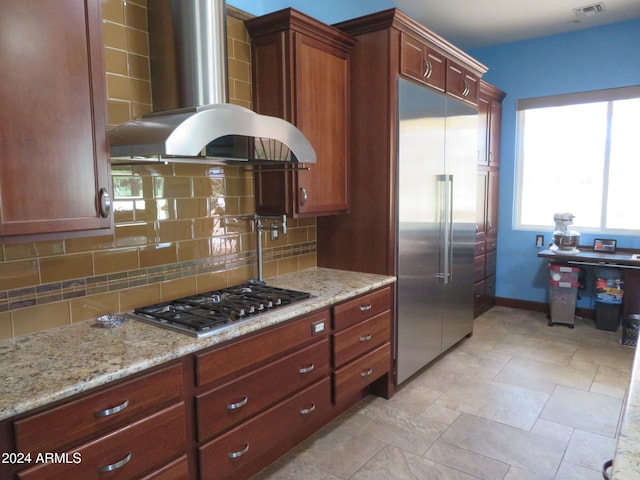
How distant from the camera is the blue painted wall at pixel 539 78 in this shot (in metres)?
4.46

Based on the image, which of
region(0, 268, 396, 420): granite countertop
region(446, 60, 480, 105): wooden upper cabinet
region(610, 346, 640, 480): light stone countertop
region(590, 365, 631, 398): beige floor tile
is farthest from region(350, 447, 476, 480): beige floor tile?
region(446, 60, 480, 105): wooden upper cabinet

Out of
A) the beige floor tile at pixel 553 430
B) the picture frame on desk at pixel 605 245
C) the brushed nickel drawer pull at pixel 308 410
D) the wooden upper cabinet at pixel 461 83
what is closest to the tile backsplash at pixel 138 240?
the brushed nickel drawer pull at pixel 308 410

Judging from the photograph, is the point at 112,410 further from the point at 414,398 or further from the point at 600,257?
the point at 600,257

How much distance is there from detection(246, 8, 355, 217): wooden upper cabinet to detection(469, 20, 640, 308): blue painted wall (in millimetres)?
2964

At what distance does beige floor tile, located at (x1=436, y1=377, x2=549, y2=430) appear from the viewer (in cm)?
280

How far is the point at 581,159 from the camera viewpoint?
486 centimetres

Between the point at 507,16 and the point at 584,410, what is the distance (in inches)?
137

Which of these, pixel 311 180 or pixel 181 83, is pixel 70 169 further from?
pixel 311 180

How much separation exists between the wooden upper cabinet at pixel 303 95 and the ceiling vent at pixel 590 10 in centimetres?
256

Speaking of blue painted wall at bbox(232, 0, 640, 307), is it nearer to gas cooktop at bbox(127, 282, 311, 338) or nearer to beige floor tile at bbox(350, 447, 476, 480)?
gas cooktop at bbox(127, 282, 311, 338)

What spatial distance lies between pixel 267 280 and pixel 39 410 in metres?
1.64

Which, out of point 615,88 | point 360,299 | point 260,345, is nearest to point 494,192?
point 615,88

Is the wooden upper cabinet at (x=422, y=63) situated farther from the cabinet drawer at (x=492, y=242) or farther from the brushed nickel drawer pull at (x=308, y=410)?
the cabinet drawer at (x=492, y=242)

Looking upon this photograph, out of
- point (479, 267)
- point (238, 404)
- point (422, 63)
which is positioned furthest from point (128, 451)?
point (479, 267)
